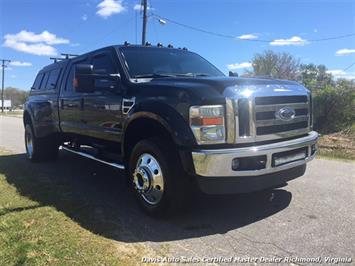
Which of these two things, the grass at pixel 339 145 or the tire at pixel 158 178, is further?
the grass at pixel 339 145

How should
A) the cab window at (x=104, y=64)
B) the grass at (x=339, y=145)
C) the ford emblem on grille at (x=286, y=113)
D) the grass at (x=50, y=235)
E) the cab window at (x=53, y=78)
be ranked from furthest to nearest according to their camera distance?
1. the grass at (x=339, y=145)
2. the cab window at (x=53, y=78)
3. the cab window at (x=104, y=64)
4. the ford emblem on grille at (x=286, y=113)
5. the grass at (x=50, y=235)

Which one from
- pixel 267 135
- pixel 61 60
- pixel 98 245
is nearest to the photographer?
pixel 98 245

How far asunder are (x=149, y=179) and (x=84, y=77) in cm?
171

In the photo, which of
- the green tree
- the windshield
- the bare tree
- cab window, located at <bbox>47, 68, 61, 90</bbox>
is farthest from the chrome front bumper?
the green tree

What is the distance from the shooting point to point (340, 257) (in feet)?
11.6

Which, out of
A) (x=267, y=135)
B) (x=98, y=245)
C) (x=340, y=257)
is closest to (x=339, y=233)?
(x=340, y=257)

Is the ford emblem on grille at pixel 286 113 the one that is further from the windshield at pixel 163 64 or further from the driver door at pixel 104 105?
the driver door at pixel 104 105

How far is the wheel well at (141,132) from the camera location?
182 inches

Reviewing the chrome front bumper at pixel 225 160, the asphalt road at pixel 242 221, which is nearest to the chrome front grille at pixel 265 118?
the chrome front bumper at pixel 225 160

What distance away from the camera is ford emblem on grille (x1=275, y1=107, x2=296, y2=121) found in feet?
14.9

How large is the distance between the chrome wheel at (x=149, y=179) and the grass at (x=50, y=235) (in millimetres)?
622

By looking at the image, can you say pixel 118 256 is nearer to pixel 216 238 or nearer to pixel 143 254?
pixel 143 254

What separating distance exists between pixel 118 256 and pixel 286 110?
2455 mm

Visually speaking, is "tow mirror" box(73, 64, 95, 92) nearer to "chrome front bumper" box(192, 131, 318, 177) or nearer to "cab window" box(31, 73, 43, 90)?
"chrome front bumper" box(192, 131, 318, 177)
